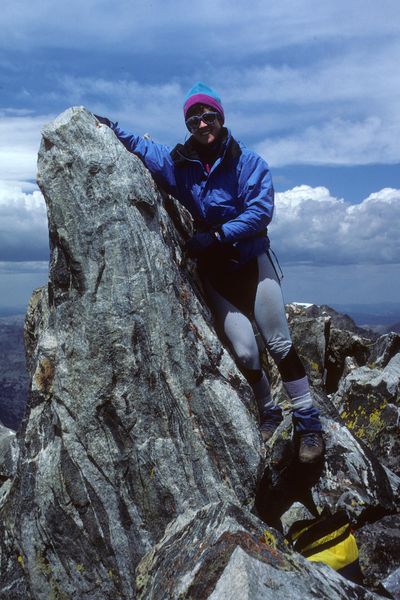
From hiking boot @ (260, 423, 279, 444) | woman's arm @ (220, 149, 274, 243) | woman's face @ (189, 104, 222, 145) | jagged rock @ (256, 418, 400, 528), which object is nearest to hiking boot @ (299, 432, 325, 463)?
jagged rock @ (256, 418, 400, 528)

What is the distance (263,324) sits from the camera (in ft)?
43.2

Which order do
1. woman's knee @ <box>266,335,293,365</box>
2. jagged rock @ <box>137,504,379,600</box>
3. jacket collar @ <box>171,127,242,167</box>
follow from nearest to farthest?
jagged rock @ <box>137,504,379,600</box>, jacket collar @ <box>171,127,242,167</box>, woman's knee @ <box>266,335,293,365</box>

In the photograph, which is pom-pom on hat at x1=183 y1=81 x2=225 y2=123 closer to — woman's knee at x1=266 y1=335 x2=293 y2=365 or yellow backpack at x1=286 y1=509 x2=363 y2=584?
woman's knee at x1=266 y1=335 x2=293 y2=365

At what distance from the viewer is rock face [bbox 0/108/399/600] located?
11.5 m

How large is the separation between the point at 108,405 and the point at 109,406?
0.03 m

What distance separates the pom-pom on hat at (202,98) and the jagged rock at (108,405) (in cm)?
193

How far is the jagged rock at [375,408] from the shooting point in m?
16.3

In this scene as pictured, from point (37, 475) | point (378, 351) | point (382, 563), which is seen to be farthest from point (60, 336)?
point (378, 351)

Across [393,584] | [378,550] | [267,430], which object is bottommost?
[393,584]

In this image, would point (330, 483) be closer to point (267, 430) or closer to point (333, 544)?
point (267, 430)

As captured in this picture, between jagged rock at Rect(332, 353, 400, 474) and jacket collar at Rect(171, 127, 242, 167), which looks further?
jagged rock at Rect(332, 353, 400, 474)

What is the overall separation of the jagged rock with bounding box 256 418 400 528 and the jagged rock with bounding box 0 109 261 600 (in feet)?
5.61

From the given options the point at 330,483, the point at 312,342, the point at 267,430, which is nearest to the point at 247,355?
the point at 267,430

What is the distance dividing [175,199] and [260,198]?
2.50 meters
